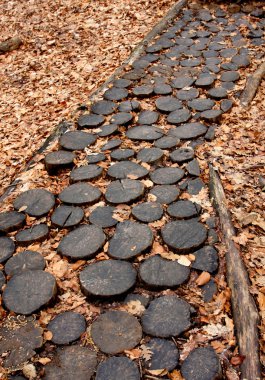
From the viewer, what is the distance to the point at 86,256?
10.7ft

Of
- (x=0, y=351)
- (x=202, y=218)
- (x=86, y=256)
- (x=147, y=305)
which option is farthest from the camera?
(x=202, y=218)

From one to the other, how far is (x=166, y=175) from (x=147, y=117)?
4.52 feet

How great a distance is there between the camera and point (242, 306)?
280 centimetres

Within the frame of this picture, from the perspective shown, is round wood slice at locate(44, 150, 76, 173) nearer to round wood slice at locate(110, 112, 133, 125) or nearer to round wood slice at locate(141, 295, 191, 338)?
round wood slice at locate(110, 112, 133, 125)

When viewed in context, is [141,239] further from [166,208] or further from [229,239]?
[229,239]

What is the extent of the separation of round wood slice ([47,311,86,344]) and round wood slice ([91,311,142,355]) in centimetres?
10

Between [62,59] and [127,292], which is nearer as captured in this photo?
[127,292]

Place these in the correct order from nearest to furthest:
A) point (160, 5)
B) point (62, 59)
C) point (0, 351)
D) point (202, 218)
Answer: point (0, 351) < point (202, 218) < point (62, 59) < point (160, 5)

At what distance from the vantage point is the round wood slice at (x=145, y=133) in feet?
15.8

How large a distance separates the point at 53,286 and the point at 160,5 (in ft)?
26.9

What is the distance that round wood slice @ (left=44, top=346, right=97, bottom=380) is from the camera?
95.9 inches

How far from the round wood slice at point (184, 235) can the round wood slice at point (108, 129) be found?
1.88 m

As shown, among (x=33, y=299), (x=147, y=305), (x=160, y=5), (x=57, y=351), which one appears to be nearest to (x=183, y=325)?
(x=147, y=305)

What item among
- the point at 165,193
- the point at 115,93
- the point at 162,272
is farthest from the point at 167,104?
the point at 162,272
